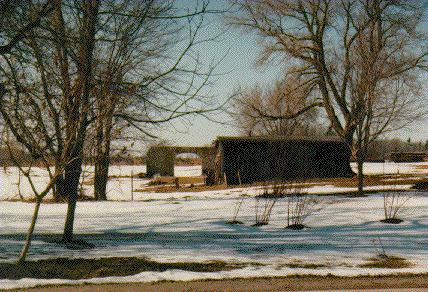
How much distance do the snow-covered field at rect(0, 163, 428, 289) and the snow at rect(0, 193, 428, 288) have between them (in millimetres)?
17

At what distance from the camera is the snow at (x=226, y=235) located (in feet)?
28.3

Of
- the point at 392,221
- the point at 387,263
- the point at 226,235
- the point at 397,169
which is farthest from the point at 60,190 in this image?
the point at 397,169

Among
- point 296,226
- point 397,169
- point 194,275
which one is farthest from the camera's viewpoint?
point 397,169

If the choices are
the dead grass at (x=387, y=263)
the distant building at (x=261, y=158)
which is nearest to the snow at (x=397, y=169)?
the distant building at (x=261, y=158)

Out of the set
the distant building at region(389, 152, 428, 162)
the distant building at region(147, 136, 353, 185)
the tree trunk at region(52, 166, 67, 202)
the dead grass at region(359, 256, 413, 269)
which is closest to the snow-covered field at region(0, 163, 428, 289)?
the dead grass at region(359, 256, 413, 269)

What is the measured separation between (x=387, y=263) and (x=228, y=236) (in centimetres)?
409

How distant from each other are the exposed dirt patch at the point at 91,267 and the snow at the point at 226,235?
335 mm

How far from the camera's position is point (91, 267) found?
7934 mm

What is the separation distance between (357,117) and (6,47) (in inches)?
479

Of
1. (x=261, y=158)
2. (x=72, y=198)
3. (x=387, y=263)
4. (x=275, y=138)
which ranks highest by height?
(x=275, y=138)

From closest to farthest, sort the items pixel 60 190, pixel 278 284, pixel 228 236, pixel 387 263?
pixel 278 284 < pixel 387 263 < pixel 228 236 < pixel 60 190

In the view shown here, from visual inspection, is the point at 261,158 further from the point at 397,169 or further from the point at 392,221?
the point at 392,221

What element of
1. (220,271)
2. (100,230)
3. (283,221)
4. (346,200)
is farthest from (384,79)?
(220,271)

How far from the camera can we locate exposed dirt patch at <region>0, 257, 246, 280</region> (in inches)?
A: 290
